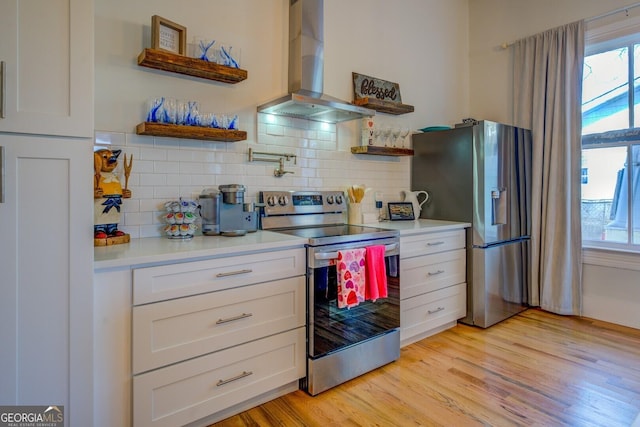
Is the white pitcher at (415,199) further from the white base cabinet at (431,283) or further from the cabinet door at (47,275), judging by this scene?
the cabinet door at (47,275)

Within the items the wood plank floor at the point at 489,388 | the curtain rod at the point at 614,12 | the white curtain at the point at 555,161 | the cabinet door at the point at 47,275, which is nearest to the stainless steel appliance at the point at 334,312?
the wood plank floor at the point at 489,388

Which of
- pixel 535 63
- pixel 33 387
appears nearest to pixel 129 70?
pixel 33 387

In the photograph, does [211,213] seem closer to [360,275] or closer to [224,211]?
[224,211]

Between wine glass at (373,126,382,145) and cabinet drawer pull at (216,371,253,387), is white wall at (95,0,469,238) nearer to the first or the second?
wine glass at (373,126,382,145)

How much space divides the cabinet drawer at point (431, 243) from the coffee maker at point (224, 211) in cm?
114

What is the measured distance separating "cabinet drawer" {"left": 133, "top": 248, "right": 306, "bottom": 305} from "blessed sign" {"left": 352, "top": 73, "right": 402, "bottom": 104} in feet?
5.69

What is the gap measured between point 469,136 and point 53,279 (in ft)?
9.69

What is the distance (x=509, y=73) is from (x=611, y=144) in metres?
1.18

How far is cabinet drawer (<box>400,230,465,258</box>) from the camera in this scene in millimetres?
2596

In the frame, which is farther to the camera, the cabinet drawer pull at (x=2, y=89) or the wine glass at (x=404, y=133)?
the wine glass at (x=404, y=133)

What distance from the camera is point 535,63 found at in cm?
342

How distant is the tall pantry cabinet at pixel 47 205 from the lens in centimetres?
124

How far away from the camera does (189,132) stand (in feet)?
6.81

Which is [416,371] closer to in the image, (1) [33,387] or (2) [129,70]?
(1) [33,387]
